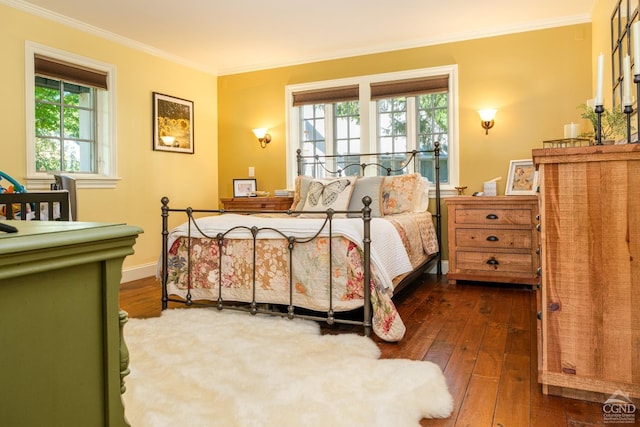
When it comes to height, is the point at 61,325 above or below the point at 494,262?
above


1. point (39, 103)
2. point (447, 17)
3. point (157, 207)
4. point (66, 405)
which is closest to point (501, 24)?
point (447, 17)

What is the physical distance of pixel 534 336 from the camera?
99.4 inches

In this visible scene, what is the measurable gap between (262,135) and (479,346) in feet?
11.9

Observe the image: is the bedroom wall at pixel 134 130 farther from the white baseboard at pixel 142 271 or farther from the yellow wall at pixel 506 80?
the yellow wall at pixel 506 80

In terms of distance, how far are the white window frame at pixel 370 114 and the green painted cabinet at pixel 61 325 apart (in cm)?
409

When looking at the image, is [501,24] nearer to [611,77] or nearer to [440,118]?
[440,118]

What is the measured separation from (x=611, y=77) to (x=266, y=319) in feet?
9.56

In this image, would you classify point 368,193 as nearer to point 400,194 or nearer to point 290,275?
point 400,194

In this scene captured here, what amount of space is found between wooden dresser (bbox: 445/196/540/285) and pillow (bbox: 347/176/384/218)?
651mm

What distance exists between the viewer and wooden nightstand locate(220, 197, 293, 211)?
15.2ft

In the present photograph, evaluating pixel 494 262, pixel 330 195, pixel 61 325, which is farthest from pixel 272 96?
pixel 61 325

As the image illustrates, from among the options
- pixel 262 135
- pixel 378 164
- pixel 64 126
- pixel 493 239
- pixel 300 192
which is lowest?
pixel 493 239

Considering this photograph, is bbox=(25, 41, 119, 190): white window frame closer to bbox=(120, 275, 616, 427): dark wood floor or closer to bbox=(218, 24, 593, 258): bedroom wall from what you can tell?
bbox=(120, 275, 616, 427): dark wood floor

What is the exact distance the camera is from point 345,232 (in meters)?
2.56
